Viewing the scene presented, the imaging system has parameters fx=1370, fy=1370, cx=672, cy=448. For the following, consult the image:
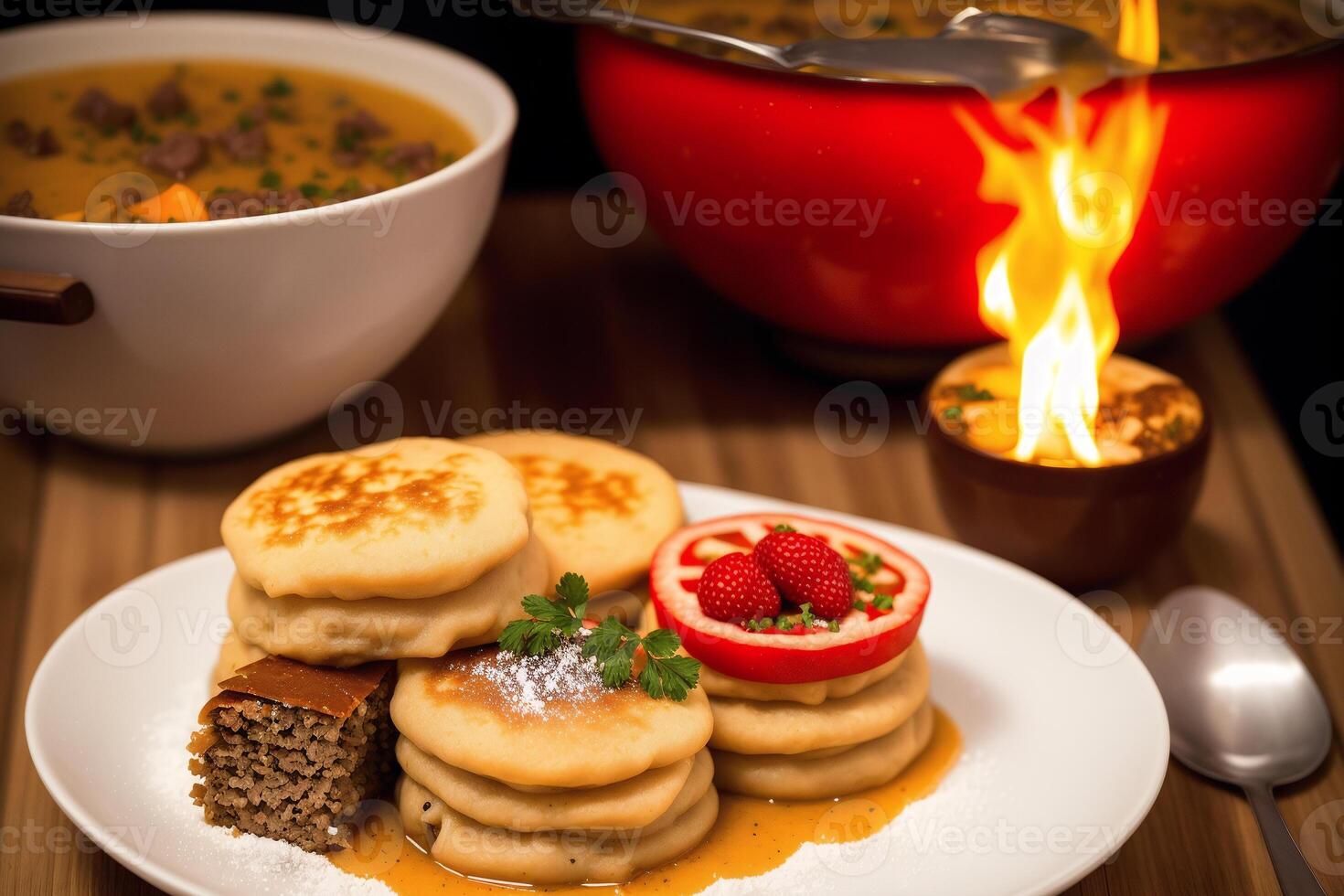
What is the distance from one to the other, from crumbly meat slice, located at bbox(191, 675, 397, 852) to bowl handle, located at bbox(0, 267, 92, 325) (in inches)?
29.4

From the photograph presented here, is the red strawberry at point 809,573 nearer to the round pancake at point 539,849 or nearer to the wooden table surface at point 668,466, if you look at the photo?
the round pancake at point 539,849

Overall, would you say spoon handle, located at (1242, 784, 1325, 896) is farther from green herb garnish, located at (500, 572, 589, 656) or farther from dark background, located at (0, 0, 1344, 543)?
dark background, located at (0, 0, 1344, 543)

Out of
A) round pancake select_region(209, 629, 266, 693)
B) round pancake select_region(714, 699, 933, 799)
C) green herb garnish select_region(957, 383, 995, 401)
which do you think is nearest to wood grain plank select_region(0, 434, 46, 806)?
round pancake select_region(209, 629, 266, 693)

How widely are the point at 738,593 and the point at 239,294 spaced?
95cm

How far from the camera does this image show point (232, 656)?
1795 mm

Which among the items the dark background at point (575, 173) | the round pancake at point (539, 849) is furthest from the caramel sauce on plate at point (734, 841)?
the dark background at point (575, 173)

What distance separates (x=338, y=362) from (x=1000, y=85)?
1182 mm

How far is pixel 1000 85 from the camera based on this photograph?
2.19m

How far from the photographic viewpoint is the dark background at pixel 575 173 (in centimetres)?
284

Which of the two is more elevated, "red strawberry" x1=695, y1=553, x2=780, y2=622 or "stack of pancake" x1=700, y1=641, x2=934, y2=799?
"red strawberry" x1=695, y1=553, x2=780, y2=622

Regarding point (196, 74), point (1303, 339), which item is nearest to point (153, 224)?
point (196, 74)

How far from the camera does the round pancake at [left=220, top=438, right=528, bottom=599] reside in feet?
5.26

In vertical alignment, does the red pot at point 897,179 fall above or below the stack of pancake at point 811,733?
above

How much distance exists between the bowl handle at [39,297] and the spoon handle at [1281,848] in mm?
1783
